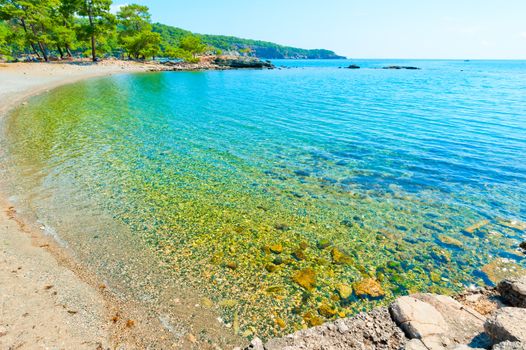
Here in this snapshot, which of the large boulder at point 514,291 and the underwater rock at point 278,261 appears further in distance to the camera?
the underwater rock at point 278,261

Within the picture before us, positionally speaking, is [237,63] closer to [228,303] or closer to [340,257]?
[340,257]

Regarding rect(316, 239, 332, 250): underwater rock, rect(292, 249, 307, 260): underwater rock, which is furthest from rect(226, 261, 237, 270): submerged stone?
rect(316, 239, 332, 250): underwater rock

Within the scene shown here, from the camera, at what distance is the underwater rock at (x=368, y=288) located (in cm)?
826

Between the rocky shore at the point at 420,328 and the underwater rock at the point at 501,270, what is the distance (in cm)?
292

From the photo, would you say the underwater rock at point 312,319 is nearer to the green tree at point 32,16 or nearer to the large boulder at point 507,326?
the large boulder at point 507,326

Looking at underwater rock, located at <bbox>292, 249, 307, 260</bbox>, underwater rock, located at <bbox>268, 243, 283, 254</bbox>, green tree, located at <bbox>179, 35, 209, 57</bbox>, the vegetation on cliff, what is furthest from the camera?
green tree, located at <bbox>179, 35, 209, 57</bbox>

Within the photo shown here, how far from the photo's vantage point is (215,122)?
28.8 meters

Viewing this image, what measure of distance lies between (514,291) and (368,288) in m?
3.41

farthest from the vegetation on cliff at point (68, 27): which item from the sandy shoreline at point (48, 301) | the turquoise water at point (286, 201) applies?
the sandy shoreline at point (48, 301)

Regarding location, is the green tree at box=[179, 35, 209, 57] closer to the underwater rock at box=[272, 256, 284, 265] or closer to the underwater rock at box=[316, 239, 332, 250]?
the underwater rock at box=[316, 239, 332, 250]

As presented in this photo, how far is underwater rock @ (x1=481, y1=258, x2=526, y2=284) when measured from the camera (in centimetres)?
894

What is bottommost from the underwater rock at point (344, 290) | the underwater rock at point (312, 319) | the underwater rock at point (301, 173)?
the underwater rock at point (312, 319)

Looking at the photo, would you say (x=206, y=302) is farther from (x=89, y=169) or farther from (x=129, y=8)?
(x=129, y=8)

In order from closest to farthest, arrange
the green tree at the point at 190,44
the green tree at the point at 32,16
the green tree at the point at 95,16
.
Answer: the green tree at the point at 32,16, the green tree at the point at 95,16, the green tree at the point at 190,44
